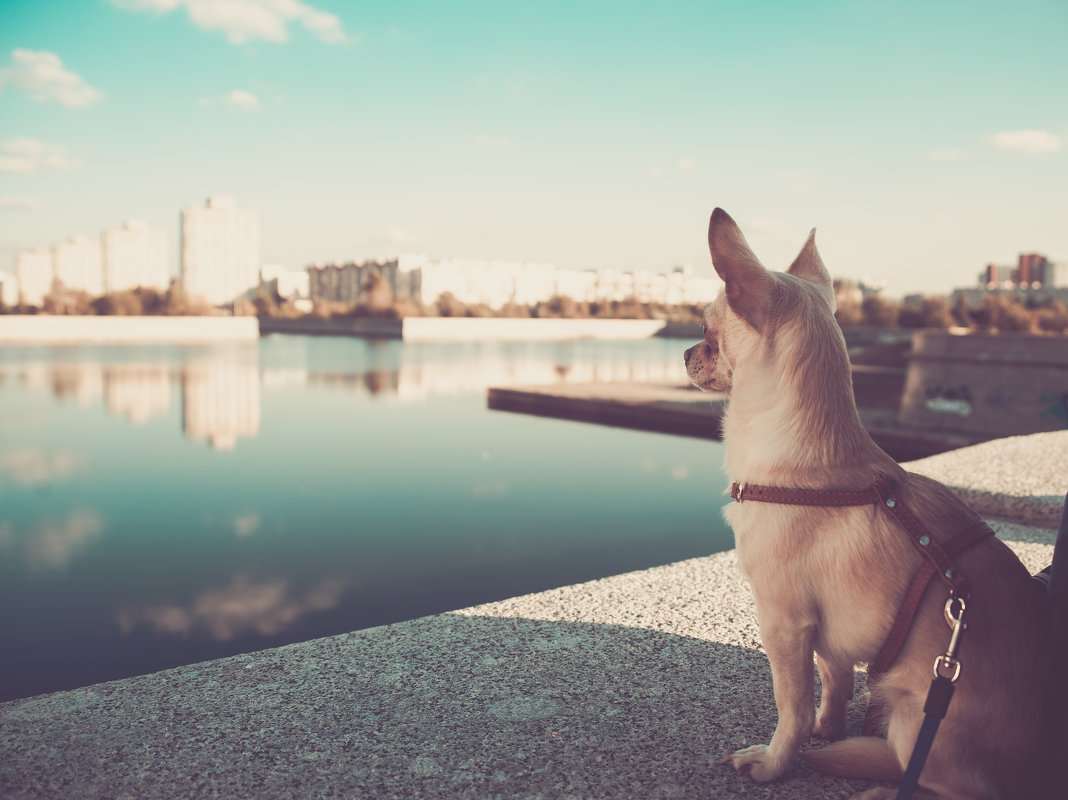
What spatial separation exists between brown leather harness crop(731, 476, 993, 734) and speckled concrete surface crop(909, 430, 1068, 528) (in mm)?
5537

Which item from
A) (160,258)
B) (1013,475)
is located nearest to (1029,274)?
(1013,475)

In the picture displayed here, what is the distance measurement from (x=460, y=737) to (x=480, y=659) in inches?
30.8

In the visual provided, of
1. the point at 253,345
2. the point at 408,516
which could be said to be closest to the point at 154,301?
the point at 253,345

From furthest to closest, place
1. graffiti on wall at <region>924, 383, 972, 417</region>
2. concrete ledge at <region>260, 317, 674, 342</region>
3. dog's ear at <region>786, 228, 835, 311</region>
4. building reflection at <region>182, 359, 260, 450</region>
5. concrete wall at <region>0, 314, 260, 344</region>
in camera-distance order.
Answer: concrete ledge at <region>260, 317, 674, 342</region>
concrete wall at <region>0, 314, 260, 344</region>
building reflection at <region>182, 359, 260, 450</region>
graffiti on wall at <region>924, 383, 972, 417</region>
dog's ear at <region>786, 228, 835, 311</region>

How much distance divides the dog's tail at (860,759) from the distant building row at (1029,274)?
157158mm

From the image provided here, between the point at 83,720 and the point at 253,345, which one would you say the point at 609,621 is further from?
the point at 253,345

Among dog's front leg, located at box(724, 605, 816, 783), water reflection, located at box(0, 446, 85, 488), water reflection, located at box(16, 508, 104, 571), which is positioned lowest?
water reflection, located at box(16, 508, 104, 571)

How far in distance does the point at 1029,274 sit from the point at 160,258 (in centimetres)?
17664

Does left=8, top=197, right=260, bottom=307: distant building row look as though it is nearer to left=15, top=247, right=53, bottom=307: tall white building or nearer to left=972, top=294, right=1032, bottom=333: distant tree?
left=15, top=247, right=53, bottom=307: tall white building

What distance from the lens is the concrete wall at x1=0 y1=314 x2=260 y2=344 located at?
61.0 metres

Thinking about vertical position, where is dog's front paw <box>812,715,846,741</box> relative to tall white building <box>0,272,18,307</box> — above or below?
below

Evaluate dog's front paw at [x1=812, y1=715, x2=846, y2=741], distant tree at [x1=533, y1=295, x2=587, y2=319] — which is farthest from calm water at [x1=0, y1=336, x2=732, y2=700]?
distant tree at [x1=533, y1=295, x2=587, y2=319]

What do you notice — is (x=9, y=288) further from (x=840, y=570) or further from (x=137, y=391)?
(x=840, y=570)

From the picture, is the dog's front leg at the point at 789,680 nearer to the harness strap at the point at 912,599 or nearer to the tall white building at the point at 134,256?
the harness strap at the point at 912,599
